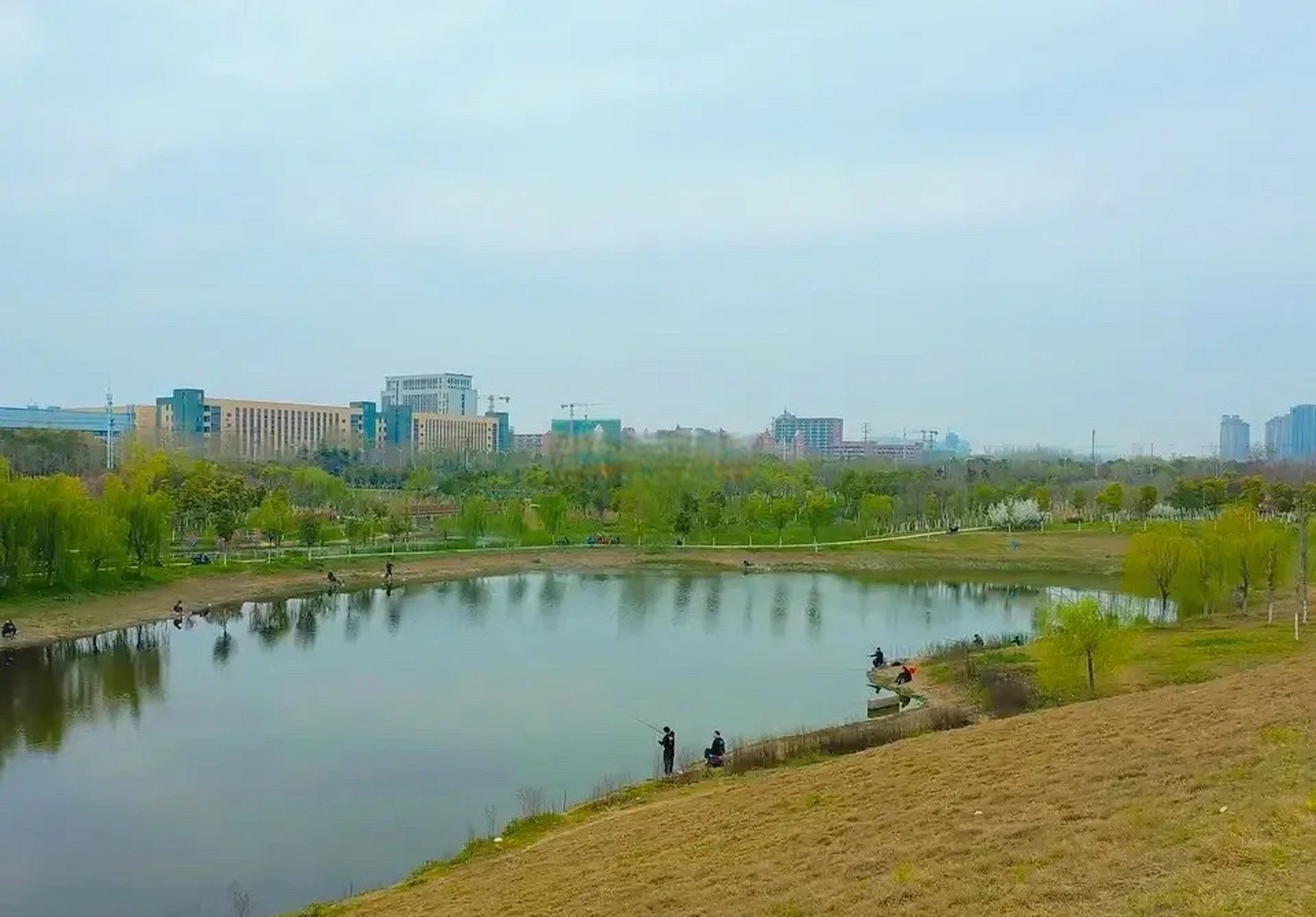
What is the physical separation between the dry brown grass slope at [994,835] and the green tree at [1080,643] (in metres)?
3.47

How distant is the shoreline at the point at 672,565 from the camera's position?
31047 mm

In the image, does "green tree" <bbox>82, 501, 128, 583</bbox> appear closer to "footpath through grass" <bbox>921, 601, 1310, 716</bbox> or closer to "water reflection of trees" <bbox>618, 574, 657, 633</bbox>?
"water reflection of trees" <bbox>618, 574, 657, 633</bbox>

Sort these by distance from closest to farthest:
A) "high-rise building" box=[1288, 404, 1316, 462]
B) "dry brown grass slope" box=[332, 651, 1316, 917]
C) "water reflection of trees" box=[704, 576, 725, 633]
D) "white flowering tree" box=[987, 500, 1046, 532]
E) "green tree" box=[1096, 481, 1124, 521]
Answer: "dry brown grass slope" box=[332, 651, 1316, 917] → "water reflection of trees" box=[704, 576, 725, 633] → "green tree" box=[1096, 481, 1124, 521] → "white flowering tree" box=[987, 500, 1046, 532] → "high-rise building" box=[1288, 404, 1316, 462]

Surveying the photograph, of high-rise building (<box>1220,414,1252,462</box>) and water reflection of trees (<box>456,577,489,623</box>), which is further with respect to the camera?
high-rise building (<box>1220,414,1252,462</box>)

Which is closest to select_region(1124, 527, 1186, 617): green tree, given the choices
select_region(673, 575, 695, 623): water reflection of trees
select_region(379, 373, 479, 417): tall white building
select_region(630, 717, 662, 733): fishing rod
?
select_region(673, 575, 695, 623): water reflection of trees

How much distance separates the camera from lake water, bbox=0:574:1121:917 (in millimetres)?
10797

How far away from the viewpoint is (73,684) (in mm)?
19031

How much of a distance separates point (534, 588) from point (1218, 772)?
29.7 meters

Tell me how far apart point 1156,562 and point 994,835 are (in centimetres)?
1825

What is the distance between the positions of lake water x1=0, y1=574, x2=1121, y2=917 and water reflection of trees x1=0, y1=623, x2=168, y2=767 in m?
0.07

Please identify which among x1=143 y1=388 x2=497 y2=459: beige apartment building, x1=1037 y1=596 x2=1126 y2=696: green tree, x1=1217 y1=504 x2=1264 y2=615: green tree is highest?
x1=143 y1=388 x2=497 y2=459: beige apartment building

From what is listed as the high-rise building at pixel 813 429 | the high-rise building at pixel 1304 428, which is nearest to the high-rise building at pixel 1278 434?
the high-rise building at pixel 1304 428

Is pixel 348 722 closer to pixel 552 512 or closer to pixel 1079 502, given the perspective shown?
pixel 552 512

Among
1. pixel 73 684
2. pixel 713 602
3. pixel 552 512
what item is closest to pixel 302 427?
pixel 552 512
